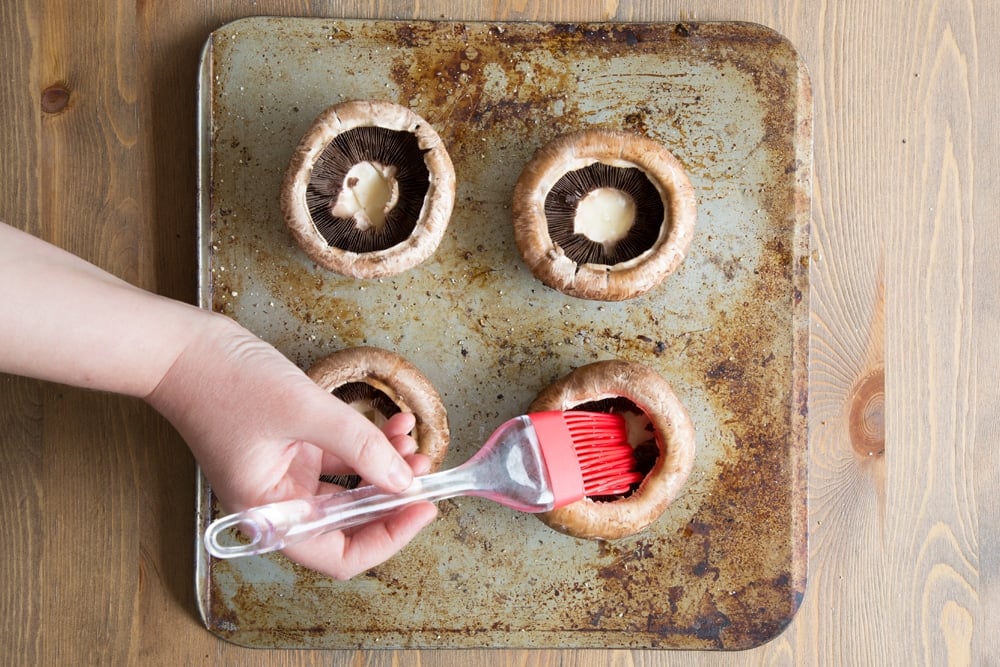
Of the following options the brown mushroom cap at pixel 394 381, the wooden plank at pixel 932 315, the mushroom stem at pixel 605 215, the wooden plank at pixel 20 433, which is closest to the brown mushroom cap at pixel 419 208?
the brown mushroom cap at pixel 394 381

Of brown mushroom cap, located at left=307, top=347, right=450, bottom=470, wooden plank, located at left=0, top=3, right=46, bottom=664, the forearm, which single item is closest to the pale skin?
the forearm

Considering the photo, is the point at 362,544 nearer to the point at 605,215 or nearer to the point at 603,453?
the point at 603,453

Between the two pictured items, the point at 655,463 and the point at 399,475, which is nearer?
the point at 399,475

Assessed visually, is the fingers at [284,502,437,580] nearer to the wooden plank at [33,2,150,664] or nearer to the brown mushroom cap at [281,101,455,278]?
the brown mushroom cap at [281,101,455,278]

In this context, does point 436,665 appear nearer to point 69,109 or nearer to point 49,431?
point 49,431

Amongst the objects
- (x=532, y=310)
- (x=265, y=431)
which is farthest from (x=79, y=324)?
(x=532, y=310)

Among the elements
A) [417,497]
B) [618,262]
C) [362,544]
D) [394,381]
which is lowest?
[362,544]

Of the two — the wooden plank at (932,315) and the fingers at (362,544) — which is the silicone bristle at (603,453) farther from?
the wooden plank at (932,315)
